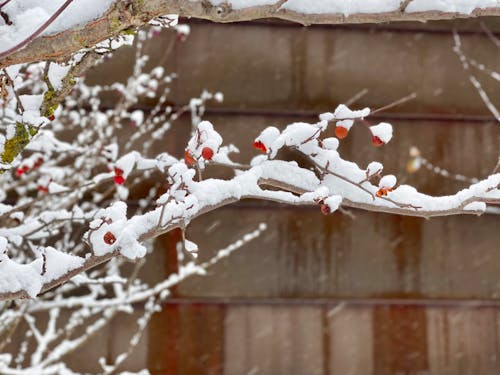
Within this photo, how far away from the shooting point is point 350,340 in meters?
6.35

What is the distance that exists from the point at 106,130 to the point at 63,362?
2.23 metres

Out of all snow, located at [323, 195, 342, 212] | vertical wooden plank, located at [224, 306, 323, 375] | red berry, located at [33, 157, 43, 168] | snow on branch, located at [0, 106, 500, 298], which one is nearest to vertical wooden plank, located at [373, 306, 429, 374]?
vertical wooden plank, located at [224, 306, 323, 375]

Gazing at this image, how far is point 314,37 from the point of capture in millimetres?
6691

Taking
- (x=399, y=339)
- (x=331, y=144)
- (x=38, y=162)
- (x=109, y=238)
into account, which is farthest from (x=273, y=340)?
(x=109, y=238)

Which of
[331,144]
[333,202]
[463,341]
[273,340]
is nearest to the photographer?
[333,202]

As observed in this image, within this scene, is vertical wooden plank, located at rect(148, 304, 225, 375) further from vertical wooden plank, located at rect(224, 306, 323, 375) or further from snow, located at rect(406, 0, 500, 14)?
snow, located at rect(406, 0, 500, 14)

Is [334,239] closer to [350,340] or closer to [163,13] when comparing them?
[350,340]

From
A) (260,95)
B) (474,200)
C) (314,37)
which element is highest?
(314,37)

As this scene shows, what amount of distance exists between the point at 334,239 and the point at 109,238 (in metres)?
4.12

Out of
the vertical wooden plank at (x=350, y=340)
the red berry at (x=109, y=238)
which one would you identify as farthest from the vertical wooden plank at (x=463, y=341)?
the red berry at (x=109, y=238)

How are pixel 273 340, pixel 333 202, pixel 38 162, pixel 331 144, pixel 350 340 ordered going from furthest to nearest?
pixel 350 340, pixel 273 340, pixel 38 162, pixel 331 144, pixel 333 202

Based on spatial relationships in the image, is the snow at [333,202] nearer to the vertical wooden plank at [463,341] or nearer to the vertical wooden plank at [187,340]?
the vertical wooden plank at [187,340]

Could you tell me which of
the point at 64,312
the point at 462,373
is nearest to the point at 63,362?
the point at 64,312

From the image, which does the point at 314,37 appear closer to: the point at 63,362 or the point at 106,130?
the point at 106,130
